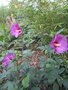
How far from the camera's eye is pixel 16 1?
206 centimetres

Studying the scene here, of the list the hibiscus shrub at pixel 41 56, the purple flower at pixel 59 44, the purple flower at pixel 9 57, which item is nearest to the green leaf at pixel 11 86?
the hibiscus shrub at pixel 41 56

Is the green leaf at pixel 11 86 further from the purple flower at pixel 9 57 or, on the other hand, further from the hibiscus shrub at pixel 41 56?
the purple flower at pixel 9 57

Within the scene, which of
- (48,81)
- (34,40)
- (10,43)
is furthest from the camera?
(10,43)

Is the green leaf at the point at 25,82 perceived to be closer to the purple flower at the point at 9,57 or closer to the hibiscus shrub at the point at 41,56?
the hibiscus shrub at the point at 41,56

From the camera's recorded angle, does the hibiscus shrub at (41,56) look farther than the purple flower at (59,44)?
Yes

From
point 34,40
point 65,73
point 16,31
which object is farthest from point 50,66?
point 34,40

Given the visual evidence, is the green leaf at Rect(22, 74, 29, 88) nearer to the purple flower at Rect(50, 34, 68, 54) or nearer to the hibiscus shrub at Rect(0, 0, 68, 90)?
the hibiscus shrub at Rect(0, 0, 68, 90)

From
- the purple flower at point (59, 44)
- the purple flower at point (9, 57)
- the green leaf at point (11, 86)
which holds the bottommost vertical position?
the green leaf at point (11, 86)

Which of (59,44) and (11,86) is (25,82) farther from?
(59,44)

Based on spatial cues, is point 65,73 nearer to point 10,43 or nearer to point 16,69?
point 16,69

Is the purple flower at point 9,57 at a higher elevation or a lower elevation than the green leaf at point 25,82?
higher

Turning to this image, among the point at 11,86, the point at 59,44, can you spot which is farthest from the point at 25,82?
the point at 59,44

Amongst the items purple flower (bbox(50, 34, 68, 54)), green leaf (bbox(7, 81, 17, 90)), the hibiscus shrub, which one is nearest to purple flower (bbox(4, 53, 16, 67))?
the hibiscus shrub

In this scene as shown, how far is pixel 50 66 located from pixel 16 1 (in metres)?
0.92
